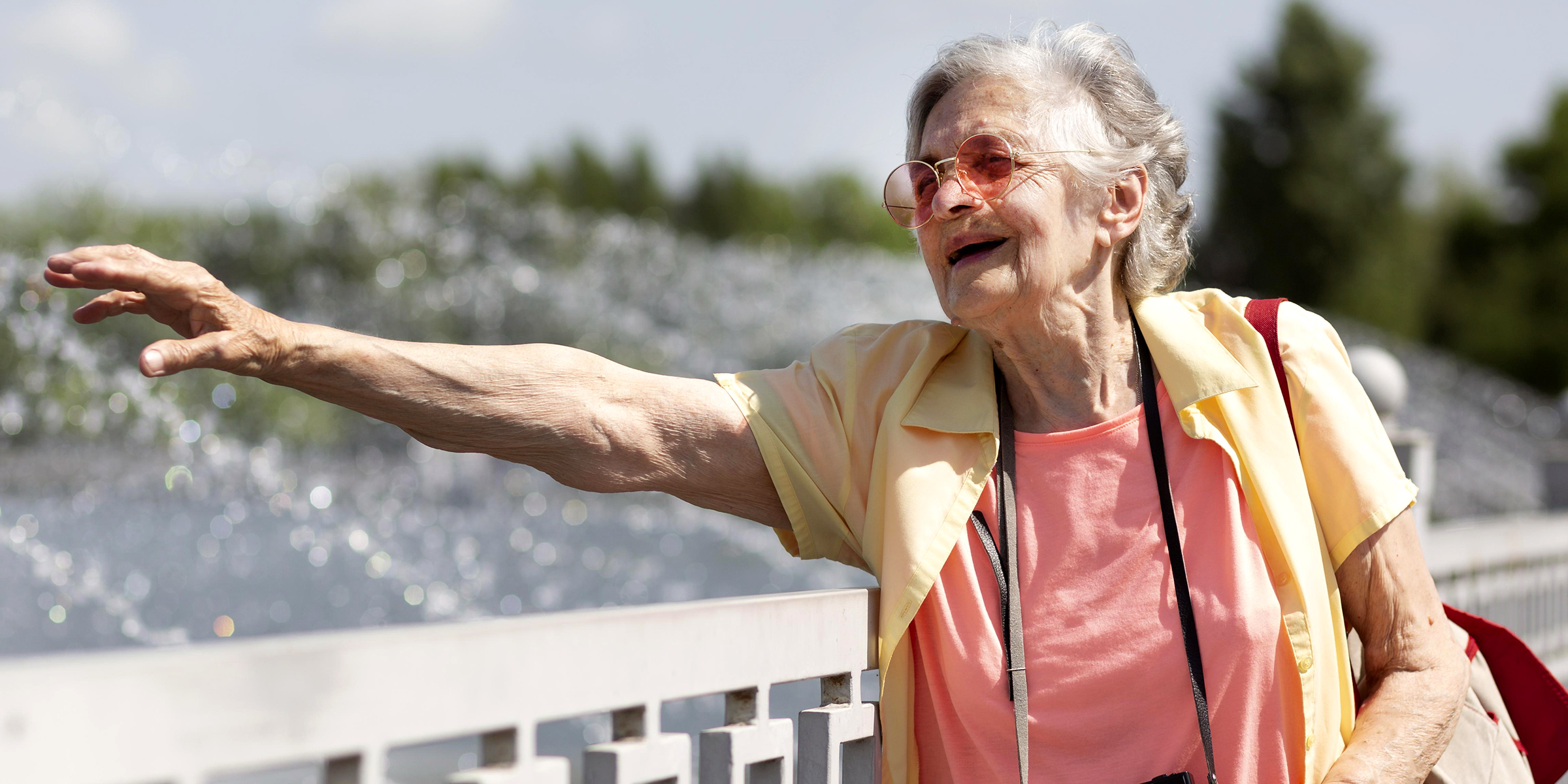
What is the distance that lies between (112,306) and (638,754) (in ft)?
2.93

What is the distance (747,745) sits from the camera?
1.63 meters

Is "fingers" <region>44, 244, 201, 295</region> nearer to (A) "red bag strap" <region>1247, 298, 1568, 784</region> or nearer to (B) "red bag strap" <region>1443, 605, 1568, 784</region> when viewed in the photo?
(A) "red bag strap" <region>1247, 298, 1568, 784</region>

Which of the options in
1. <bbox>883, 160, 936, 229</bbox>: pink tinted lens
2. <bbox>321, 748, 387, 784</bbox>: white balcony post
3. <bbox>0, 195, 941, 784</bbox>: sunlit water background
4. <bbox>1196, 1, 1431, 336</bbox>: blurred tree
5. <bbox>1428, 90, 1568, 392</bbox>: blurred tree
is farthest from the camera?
<bbox>1196, 1, 1431, 336</bbox>: blurred tree

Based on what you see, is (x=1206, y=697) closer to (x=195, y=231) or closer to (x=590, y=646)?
(x=590, y=646)

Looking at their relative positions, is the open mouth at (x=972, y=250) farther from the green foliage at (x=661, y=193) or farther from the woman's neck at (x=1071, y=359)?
the green foliage at (x=661, y=193)

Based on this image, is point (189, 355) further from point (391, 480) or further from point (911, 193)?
point (391, 480)

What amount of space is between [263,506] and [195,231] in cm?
794

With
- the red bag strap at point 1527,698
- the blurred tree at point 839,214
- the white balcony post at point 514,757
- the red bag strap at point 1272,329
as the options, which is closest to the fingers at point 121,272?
the white balcony post at point 514,757

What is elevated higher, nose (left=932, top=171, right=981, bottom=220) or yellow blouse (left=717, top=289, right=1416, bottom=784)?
nose (left=932, top=171, right=981, bottom=220)

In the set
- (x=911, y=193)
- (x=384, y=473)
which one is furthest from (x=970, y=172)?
(x=384, y=473)

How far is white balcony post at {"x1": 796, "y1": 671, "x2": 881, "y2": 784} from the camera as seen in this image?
1.78 m

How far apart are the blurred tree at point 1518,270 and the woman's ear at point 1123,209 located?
2609 cm

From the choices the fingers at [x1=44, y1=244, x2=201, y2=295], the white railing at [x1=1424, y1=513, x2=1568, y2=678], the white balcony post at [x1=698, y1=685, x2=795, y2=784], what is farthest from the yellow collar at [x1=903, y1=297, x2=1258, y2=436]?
the white railing at [x1=1424, y1=513, x2=1568, y2=678]

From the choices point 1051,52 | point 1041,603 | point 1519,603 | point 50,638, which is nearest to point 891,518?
point 1041,603
